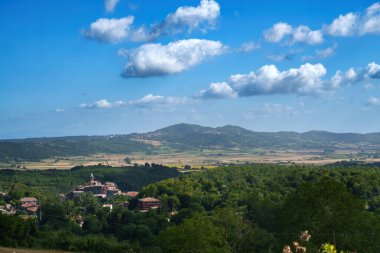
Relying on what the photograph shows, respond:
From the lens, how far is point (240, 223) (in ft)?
128

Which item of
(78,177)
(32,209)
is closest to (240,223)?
(32,209)

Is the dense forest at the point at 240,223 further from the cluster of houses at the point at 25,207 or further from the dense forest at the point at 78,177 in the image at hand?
the dense forest at the point at 78,177

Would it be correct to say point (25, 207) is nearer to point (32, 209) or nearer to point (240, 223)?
A: point (32, 209)

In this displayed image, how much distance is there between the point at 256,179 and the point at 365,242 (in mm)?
54186

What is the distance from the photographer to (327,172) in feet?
236

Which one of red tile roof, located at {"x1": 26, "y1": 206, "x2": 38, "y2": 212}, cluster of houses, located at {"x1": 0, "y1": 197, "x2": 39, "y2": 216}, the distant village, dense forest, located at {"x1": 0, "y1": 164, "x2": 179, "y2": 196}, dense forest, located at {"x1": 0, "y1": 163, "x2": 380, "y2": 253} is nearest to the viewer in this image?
dense forest, located at {"x1": 0, "y1": 163, "x2": 380, "y2": 253}

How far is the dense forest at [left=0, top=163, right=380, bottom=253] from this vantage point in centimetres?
3048

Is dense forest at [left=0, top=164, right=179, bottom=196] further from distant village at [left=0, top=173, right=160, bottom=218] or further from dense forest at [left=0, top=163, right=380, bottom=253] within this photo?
dense forest at [left=0, top=163, right=380, bottom=253]

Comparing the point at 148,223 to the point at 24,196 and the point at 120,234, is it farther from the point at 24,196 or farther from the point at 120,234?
the point at 24,196

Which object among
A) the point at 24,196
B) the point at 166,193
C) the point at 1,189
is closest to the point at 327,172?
the point at 166,193

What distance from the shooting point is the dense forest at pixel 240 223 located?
30.5 meters

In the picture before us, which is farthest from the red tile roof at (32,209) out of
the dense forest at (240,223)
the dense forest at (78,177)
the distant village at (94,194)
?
the dense forest at (78,177)

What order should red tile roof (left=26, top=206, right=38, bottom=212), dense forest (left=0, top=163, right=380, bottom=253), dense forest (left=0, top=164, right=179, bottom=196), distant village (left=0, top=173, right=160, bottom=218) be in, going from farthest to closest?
dense forest (left=0, top=164, right=179, bottom=196), red tile roof (left=26, top=206, right=38, bottom=212), distant village (left=0, top=173, right=160, bottom=218), dense forest (left=0, top=163, right=380, bottom=253)

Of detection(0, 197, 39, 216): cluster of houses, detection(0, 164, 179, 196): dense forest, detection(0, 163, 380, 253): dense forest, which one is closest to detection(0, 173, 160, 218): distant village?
detection(0, 197, 39, 216): cluster of houses
